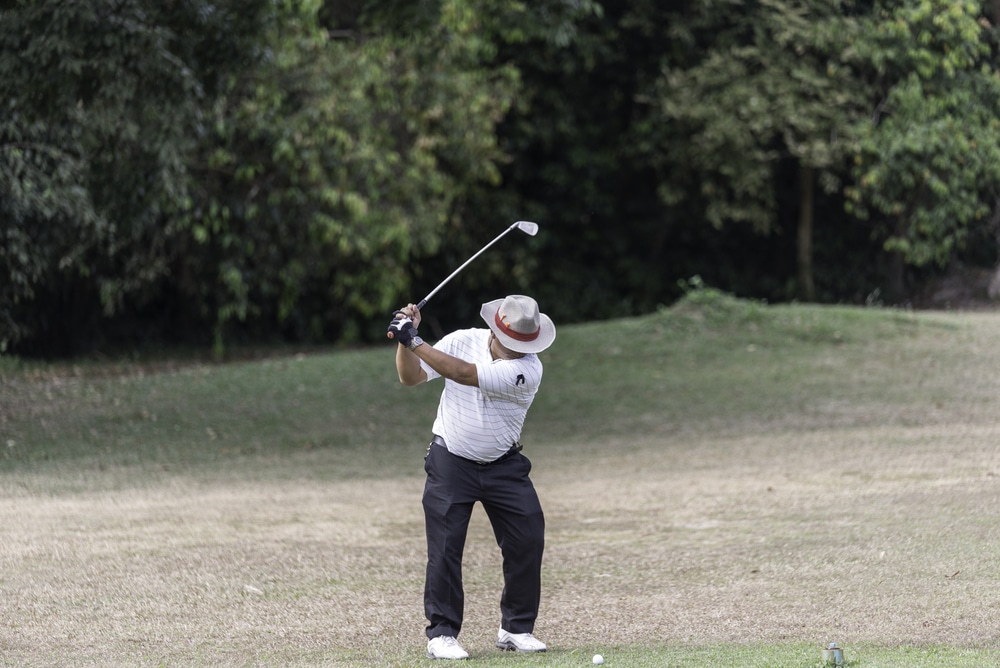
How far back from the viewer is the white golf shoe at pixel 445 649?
557cm

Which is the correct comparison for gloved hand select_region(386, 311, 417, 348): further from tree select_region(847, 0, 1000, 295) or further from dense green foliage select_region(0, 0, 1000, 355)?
tree select_region(847, 0, 1000, 295)

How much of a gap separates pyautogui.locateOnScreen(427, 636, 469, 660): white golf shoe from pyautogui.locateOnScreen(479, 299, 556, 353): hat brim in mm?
1339

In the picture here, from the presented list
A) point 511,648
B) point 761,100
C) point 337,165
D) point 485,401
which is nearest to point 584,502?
point 511,648

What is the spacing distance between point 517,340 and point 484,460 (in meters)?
0.57

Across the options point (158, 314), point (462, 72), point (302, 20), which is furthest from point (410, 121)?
point (158, 314)

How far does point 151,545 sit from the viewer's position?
8375mm

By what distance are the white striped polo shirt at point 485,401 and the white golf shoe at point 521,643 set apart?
0.85 meters

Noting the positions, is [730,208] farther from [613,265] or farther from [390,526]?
[390,526]

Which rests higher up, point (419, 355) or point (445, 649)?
point (419, 355)

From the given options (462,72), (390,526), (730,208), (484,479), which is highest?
(462,72)

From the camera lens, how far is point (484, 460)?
18.6ft

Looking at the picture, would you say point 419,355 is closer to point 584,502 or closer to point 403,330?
point 403,330

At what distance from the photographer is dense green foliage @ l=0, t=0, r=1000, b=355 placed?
742 inches

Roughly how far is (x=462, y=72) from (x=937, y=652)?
57.2 feet
